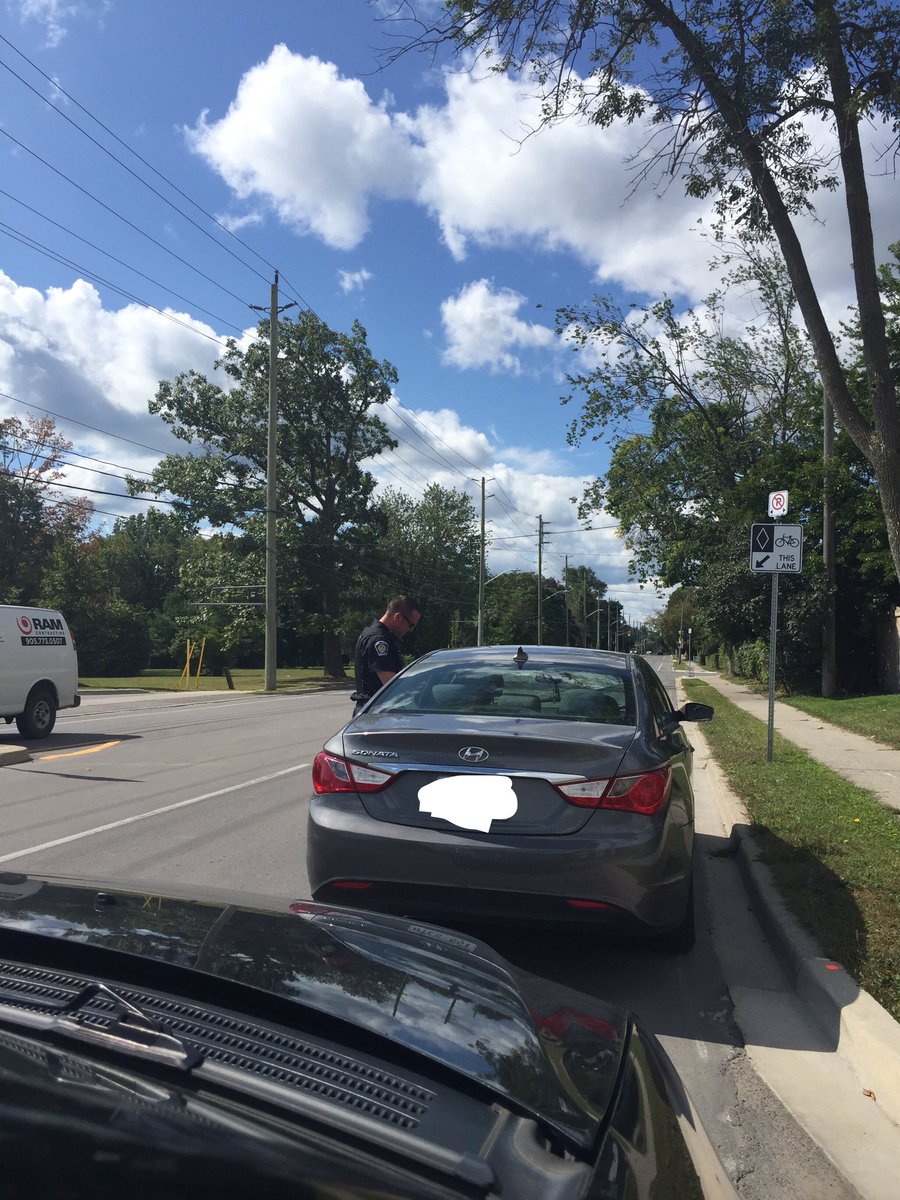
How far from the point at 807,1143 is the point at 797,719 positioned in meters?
16.8

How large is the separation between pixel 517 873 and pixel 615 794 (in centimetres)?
55

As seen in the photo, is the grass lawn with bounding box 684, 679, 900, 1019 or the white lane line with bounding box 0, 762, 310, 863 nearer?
the grass lawn with bounding box 684, 679, 900, 1019

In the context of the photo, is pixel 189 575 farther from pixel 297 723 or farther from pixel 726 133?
pixel 726 133

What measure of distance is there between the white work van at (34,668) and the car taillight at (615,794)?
39.9ft

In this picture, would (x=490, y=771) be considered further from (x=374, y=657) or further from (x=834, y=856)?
(x=834, y=856)

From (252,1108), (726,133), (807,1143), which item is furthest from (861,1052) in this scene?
(726,133)

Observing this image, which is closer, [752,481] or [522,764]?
[522,764]

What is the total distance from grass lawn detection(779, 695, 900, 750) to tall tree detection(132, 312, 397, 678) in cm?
2923

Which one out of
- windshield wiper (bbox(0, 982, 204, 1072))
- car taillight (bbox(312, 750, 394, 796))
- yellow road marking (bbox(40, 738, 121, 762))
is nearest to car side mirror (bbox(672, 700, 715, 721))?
car taillight (bbox(312, 750, 394, 796))

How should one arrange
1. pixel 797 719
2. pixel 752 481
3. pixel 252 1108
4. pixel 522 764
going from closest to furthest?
pixel 252 1108
pixel 522 764
pixel 797 719
pixel 752 481

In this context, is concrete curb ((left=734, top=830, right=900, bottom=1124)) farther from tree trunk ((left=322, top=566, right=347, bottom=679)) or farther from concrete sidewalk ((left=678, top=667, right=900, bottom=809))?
tree trunk ((left=322, top=566, right=347, bottom=679))

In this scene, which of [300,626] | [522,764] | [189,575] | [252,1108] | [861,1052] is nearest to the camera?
[252,1108]

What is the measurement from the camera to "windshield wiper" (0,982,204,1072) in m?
1.52

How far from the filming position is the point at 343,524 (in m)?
50.4
